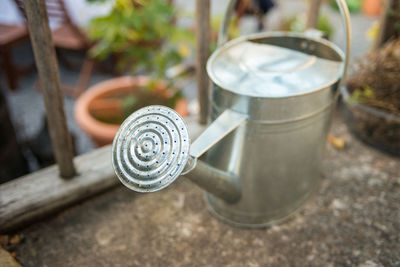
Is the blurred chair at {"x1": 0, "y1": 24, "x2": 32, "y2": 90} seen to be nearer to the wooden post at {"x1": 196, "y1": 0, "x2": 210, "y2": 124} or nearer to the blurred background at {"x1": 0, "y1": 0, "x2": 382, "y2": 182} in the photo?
the blurred background at {"x1": 0, "y1": 0, "x2": 382, "y2": 182}

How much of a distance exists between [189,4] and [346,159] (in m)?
3.02

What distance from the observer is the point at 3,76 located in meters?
3.00

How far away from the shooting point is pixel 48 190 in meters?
1.06

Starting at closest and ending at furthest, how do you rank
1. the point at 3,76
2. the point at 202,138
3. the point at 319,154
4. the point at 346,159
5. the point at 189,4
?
the point at 202,138 < the point at 319,154 < the point at 346,159 < the point at 3,76 < the point at 189,4

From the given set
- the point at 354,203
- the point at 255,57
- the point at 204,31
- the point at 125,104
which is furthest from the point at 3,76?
the point at 354,203

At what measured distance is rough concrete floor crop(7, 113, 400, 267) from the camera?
967 mm

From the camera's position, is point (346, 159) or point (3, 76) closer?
point (346, 159)

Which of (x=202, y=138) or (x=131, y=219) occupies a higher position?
(x=202, y=138)

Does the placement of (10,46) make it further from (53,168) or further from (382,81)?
(382,81)

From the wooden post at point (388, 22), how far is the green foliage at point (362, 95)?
28 cm

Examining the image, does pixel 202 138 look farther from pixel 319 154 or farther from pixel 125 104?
pixel 125 104

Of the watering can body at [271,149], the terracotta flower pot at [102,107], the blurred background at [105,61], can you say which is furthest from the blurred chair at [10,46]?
the watering can body at [271,149]

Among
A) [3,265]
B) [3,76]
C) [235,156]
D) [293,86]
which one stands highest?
[293,86]

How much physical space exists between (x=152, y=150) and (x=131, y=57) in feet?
3.52
